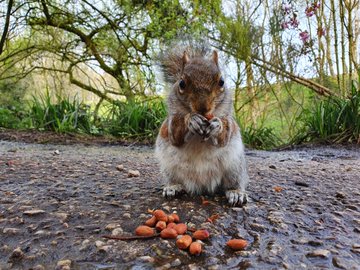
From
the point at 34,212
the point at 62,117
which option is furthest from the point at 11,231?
the point at 62,117

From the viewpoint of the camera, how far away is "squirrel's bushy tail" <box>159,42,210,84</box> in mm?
1864

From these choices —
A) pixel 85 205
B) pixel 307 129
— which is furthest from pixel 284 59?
pixel 85 205

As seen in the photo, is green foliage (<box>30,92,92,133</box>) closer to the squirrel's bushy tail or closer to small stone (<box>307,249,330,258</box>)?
the squirrel's bushy tail

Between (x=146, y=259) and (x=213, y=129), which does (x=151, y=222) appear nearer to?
(x=146, y=259)

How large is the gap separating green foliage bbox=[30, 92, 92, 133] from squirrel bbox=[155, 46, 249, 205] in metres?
3.72

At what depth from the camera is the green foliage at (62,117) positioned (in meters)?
5.28

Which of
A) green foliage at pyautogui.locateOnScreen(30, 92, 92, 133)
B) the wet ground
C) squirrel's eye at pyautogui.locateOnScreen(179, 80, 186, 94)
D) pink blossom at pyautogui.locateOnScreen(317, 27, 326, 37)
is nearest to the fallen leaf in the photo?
the wet ground

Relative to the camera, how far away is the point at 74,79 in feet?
23.5

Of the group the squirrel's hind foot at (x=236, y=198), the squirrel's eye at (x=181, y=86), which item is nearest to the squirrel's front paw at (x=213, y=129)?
the squirrel's eye at (x=181, y=86)

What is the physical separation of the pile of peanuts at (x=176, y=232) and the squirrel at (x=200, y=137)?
0.29 metres

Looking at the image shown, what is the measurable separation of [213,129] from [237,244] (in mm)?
477

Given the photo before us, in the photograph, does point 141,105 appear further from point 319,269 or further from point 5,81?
point 319,269

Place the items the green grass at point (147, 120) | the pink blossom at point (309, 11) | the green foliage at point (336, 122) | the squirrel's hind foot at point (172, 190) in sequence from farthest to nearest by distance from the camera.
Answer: the pink blossom at point (309, 11) < the green grass at point (147, 120) < the green foliage at point (336, 122) < the squirrel's hind foot at point (172, 190)

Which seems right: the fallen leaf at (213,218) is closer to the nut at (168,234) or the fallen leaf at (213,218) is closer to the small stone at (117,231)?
the nut at (168,234)
